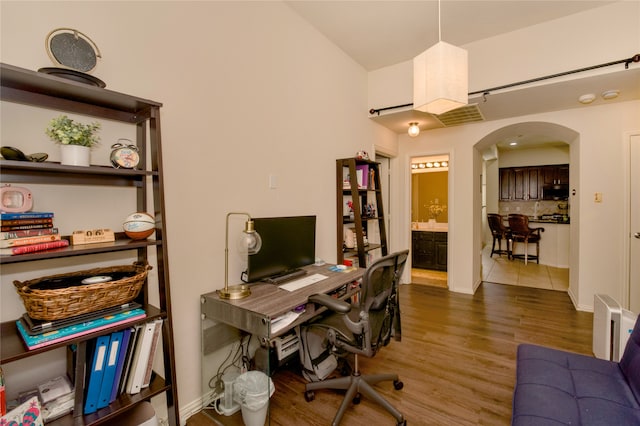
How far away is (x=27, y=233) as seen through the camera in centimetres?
112

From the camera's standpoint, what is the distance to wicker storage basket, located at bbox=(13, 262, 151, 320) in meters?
1.08

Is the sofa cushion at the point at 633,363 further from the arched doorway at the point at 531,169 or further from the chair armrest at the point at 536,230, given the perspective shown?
the chair armrest at the point at 536,230

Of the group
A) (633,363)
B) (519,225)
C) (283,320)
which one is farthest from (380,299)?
(519,225)

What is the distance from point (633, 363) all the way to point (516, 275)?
4.34 m

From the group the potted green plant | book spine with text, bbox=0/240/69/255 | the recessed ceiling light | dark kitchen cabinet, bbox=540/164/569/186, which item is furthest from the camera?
dark kitchen cabinet, bbox=540/164/569/186

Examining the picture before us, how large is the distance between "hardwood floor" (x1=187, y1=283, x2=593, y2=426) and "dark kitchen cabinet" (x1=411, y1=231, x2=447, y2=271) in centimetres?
116

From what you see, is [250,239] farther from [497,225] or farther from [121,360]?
[497,225]

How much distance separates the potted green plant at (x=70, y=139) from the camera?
3.85 feet

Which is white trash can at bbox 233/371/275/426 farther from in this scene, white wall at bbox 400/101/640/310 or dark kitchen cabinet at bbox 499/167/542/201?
dark kitchen cabinet at bbox 499/167/542/201

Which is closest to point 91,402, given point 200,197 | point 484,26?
point 200,197

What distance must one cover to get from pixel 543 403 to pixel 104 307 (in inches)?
77.4

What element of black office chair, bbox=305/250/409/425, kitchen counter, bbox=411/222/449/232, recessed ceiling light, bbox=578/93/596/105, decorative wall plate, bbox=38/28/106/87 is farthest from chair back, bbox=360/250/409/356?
kitchen counter, bbox=411/222/449/232

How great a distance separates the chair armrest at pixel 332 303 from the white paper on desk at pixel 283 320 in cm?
14

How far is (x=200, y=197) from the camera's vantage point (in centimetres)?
195
